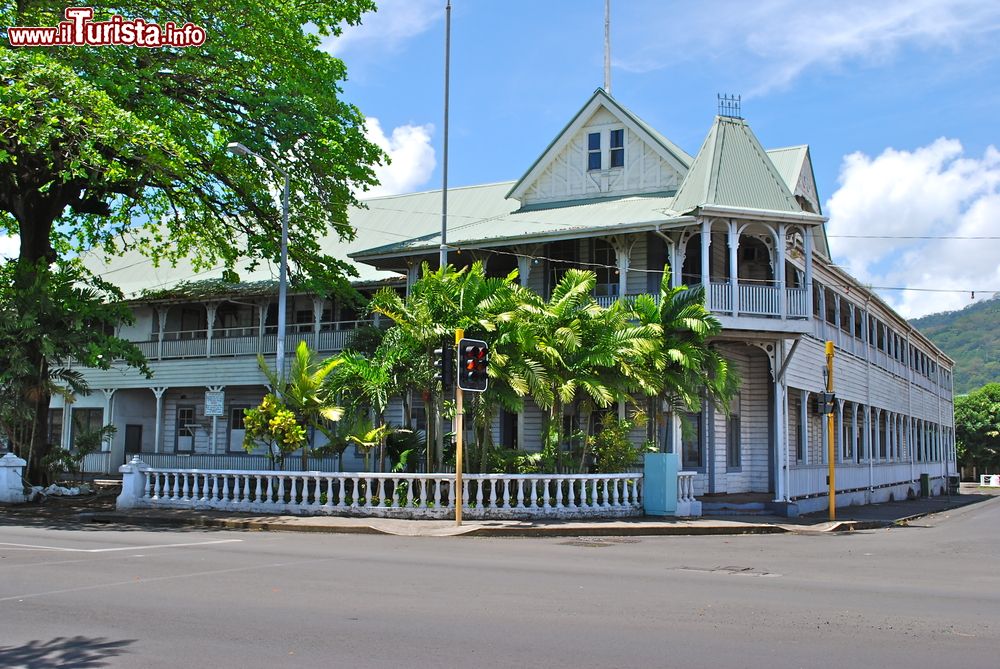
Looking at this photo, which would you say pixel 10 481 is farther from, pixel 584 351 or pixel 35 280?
pixel 584 351

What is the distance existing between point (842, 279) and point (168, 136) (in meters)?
21.5

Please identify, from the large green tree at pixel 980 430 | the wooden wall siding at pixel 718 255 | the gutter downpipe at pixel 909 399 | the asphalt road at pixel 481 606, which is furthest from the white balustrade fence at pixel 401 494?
the large green tree at pixel 980 430

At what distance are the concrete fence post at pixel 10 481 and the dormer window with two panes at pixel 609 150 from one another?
658 inches

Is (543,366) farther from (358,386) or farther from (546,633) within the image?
(546,633)

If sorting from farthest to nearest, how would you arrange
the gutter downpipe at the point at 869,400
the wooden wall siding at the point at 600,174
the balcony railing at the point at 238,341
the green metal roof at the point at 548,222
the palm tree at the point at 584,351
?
the gutter downpipe at the point at 869,400 → the balcony railing at the point at 238,341 → the wooden wall siding at the point at 600,174 → the green metal roof at the point at 548,222 → the palm tree at the point at 584,351

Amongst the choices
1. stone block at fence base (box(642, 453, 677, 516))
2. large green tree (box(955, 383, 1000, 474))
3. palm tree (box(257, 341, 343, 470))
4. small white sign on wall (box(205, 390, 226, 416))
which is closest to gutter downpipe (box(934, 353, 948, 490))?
large green tree (box(955, 383, 1000, 474))

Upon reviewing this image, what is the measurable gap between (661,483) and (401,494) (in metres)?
5.46

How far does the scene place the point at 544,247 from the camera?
26.8m

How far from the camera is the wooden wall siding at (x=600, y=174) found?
86.5 feet

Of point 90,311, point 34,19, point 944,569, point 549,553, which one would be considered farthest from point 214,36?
point 944,569

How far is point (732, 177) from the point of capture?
79.7 ft

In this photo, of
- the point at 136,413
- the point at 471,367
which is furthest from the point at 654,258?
the point at 136,413

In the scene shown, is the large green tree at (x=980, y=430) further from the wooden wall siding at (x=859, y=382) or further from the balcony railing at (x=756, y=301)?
the balcony railing at (x=756, y=301)

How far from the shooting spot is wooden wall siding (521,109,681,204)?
2638cm
